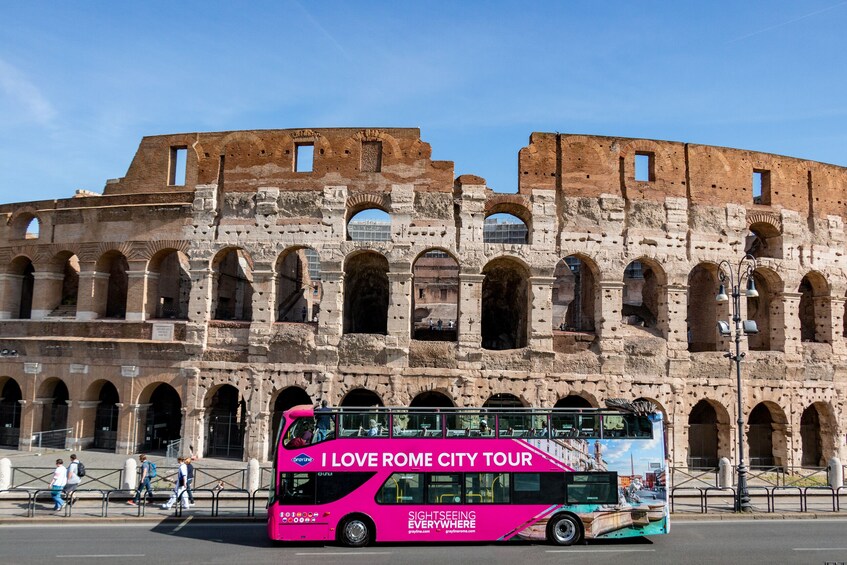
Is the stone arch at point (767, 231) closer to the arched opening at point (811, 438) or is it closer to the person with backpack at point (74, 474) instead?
the arched opening at point (811, 438)

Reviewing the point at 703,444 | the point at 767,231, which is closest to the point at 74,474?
the point at 703,444

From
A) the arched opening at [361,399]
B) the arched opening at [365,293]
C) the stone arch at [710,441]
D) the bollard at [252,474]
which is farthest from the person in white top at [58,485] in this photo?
the stone arch at [710,441]

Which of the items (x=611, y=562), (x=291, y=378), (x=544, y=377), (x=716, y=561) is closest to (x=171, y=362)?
(x=291, y=378)

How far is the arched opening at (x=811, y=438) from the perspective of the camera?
25141 mm

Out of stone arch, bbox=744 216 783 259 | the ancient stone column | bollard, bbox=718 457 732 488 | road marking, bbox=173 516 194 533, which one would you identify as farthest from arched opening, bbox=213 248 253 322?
stone arch, bbox=744 216 783 259

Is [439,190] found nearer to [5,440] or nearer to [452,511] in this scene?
[452,511]

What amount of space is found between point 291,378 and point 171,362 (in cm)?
477

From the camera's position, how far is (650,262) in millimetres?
23688

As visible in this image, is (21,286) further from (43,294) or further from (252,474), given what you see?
(252,474)

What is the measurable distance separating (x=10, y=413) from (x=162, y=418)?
21.2ft

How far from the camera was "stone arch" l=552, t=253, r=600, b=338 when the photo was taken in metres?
24.2

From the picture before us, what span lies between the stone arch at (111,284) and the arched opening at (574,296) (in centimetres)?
1787

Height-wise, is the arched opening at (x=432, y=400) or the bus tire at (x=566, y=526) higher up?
the arched opening at (x=432, y=400)

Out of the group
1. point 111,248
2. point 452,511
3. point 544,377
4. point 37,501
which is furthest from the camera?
point 111,248
